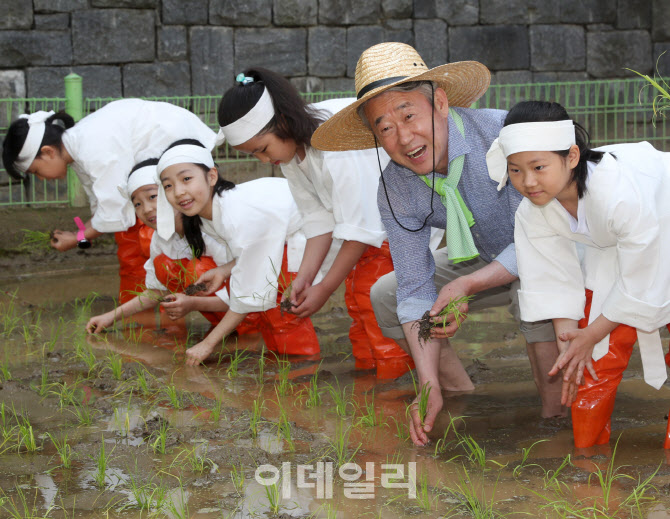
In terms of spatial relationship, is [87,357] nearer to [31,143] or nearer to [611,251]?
[31,143]

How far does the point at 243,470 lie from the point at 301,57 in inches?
240

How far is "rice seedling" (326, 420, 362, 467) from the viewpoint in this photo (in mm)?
2475

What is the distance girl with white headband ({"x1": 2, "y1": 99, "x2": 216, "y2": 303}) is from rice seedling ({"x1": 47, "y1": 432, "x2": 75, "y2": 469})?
6.39ft

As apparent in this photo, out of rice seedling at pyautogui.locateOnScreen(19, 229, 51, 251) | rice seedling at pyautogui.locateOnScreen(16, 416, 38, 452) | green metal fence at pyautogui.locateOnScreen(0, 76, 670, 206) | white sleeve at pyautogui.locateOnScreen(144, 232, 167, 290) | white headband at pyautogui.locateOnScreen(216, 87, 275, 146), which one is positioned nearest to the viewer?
rice seedling at pyautogui.locateOnScreen(16, 416, 38, 452)

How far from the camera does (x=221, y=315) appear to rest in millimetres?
4195

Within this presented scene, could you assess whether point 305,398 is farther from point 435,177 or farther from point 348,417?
point 435,177

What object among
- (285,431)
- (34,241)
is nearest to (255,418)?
(285,431)

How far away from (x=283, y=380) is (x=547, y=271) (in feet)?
3.61

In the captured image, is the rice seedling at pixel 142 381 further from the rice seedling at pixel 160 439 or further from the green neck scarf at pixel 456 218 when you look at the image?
the green neck scarf at pixel 456 218

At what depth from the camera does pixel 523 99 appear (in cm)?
849

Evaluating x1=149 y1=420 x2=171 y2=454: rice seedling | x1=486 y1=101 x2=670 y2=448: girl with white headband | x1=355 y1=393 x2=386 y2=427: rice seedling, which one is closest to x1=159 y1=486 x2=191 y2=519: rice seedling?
x1=149 y1=420 x2=171 y2=454: rice seedling

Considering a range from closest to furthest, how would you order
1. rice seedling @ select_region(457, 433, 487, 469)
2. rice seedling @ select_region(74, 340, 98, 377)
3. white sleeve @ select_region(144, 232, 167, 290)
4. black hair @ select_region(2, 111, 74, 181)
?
rice seedling @ select_region(457, 433, 487, 469) → rice seedling @ select_region(74, 340, 98, 377) → white sleeve @ select_region(144, 232, 167, 290) → black hair @ select_region(2, 111, 74, 181)

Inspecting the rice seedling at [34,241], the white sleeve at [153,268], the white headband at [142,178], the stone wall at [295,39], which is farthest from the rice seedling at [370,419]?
the stone wall at [295,39]

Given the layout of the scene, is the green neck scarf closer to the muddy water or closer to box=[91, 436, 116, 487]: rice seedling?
the muddy water
